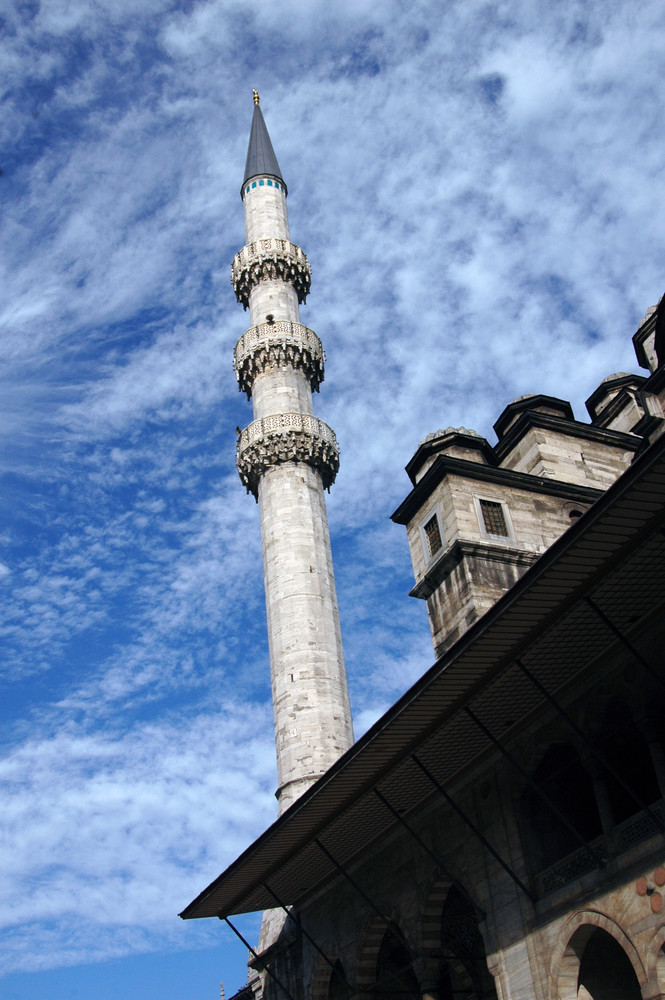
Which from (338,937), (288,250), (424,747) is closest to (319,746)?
(338,937)

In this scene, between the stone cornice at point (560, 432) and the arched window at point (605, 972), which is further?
the stone cornice at point (560, 432)

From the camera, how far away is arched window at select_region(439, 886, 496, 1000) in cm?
1941

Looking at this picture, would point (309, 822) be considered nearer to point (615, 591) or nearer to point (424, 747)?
point (424, 747)

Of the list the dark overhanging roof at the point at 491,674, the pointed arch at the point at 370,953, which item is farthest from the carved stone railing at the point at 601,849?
the pointed arch at the point at 370,953

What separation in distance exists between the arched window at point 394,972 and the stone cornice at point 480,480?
10008 mm

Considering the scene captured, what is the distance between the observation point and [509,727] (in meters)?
16.5

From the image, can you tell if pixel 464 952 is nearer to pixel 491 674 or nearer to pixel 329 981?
pixel 329 981

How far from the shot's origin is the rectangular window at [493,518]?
23969 mm

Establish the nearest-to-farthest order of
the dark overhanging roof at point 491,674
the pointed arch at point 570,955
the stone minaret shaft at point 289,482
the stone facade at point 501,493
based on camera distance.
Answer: the dark overhanging roof at point 491,674, the pointed arch at point 570,955, the stone facade at point 501,493, the stone minaret shaft at point 289,482

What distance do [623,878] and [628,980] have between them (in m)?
2.74

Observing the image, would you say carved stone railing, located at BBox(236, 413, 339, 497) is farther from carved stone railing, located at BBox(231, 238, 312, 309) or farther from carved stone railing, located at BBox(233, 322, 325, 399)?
carved stone railing, located at BBox(231, 238, 312, 309)

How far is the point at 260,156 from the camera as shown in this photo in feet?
130

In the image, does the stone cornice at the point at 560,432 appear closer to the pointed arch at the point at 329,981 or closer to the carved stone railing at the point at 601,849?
the pointed arch at the point at 329,981

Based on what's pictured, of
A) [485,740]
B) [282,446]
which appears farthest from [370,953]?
[282,446]
